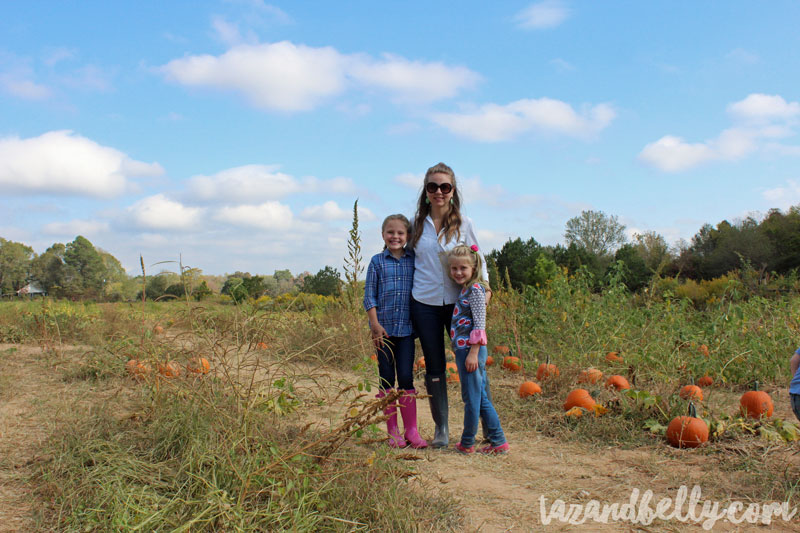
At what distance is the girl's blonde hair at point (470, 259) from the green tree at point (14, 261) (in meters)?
30.5

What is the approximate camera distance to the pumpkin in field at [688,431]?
10.6 ft

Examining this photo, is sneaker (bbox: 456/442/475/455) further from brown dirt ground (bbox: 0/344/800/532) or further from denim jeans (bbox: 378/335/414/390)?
denim jeans (bbox: 378/335/414/390)

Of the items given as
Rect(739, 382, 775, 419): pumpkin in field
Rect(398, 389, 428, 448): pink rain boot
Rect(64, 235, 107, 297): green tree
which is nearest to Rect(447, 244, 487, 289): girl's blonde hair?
Rect(398, 389, 428, 448): pink rain boot

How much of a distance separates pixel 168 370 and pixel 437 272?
1.64 metres

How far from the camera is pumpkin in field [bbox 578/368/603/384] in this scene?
4.42m

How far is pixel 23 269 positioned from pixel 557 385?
32.4m

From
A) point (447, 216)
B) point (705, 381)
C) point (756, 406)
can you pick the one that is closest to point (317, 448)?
point (447, 216)

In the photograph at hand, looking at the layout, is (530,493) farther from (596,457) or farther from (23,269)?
(23,269)

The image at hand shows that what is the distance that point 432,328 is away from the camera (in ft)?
11.0

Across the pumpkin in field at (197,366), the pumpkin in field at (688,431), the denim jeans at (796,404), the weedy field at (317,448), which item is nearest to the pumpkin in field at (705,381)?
the weedy field at (317,448)

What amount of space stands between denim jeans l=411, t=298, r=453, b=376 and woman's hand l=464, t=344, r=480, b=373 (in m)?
0.25

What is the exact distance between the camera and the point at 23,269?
93.7 ft

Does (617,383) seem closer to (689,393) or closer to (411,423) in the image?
(689,393)

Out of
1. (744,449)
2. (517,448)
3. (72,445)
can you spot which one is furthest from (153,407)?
(744,449)
